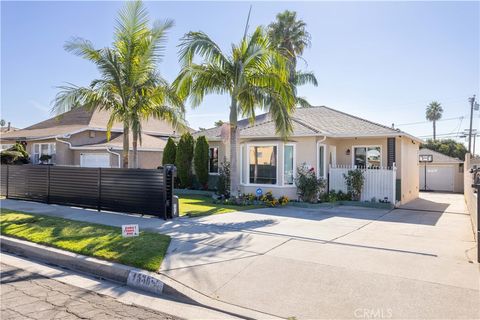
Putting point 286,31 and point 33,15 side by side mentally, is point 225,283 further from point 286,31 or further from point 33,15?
point 286,31

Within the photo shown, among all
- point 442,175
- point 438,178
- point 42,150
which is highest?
point 42,150

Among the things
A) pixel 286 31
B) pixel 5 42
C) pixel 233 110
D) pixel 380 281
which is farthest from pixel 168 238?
pixel 286 31

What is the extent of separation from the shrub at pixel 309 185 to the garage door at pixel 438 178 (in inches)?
715

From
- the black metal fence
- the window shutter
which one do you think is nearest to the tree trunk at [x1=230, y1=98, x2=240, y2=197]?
the black metal fence

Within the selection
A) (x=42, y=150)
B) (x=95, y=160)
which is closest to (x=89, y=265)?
(x=95, y=160)

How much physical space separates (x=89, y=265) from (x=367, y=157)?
1329 cm

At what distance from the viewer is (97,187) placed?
11211mm

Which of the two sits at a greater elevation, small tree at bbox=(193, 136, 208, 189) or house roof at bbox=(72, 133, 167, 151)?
house roof at bbox=(72, 133, 167, 151)

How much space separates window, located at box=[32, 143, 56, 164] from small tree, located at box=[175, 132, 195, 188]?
9.41 metres

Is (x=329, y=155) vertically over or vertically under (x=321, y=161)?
over

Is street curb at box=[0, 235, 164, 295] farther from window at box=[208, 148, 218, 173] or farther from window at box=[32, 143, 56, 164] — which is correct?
window at box=[32, 143, 56, 164]

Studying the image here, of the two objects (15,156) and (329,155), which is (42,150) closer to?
(15,156)

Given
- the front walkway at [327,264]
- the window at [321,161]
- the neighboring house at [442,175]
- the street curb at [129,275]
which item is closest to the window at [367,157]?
the window at [321,161]

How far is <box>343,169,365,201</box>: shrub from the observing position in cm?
1393
